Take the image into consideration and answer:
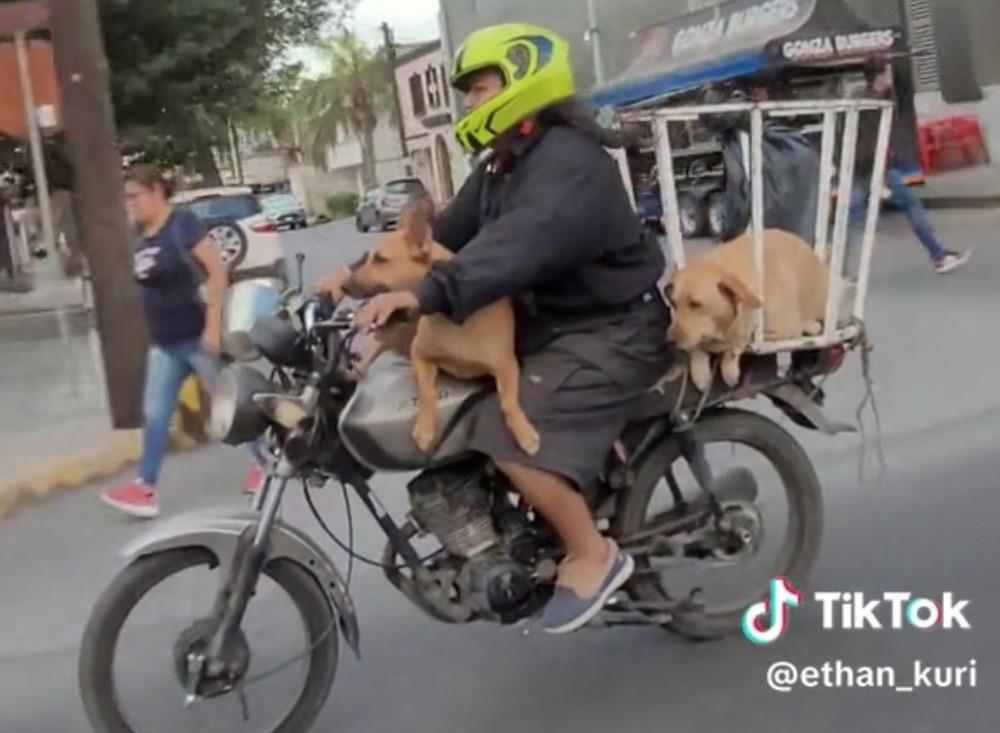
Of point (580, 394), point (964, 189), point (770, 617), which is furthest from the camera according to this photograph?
point (964, 189)

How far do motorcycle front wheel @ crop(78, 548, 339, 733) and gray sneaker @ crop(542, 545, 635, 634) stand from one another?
1.92 feet

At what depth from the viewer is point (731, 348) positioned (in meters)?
4.30

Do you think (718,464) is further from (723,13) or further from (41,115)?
(723,13)

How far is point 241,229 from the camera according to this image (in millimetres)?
20109

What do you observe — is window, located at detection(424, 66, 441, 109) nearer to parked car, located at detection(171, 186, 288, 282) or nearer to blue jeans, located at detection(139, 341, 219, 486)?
parked car, located at detection(171, 186, 288, 282)

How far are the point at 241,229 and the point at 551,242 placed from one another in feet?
54.7

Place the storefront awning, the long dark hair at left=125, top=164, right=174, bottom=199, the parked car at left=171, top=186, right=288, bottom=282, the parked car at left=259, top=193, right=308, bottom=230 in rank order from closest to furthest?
the long dark hair at left=125, top=164, right=174, bottom=199, the parked car at left=171, top=186, right=288, bottom=282, the storefront awning, the parked car at left=259, top=193, right=308, bottom=230

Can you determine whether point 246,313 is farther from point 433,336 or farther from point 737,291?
point 737,291

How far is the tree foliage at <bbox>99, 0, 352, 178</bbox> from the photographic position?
20922 mm

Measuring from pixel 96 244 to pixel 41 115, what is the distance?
102 cm

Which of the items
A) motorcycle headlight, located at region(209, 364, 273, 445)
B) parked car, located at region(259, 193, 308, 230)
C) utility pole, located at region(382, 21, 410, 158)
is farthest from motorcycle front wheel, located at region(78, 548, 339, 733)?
utility pole, located at region(382, 21, 410, 158)

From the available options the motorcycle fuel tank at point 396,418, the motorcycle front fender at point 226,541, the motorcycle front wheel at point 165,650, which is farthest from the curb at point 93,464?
the motorcycle fuel tank at point 396,418

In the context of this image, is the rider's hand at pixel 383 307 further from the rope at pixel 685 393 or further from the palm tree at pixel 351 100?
the palm tree at pixel 351 100

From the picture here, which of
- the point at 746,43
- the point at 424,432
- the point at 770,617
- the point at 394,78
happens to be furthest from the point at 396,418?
the point at 394,78
